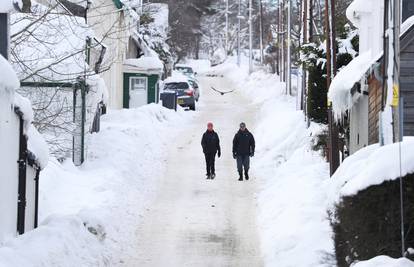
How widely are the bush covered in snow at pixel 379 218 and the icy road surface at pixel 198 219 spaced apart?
352cm

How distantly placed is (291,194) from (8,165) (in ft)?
23.2

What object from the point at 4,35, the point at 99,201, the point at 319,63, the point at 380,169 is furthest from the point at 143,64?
the point at 380,169

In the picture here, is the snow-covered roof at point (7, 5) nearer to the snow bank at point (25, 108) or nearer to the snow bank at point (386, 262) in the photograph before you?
the snow bank at point (25, 108)

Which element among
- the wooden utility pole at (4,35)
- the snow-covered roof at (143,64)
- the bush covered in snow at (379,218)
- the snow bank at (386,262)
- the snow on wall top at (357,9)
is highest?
the snow on wall top at (357,9)

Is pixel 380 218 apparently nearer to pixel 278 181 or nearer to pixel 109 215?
pixel 109 215

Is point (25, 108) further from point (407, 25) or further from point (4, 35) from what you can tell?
point (407, 25)

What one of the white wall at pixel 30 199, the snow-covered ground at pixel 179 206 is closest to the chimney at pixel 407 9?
the snow-covered ground at pixel 179 206

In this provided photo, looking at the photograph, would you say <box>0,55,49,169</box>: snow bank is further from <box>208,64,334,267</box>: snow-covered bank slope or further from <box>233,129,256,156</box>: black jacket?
<box>233,129,256,156</box>: black jacket

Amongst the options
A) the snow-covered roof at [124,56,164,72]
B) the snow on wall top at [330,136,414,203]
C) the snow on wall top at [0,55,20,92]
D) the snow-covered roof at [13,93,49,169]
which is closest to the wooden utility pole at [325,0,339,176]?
the snow-covered roof at [13,93,49,169]

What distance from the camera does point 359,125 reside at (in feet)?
62.4

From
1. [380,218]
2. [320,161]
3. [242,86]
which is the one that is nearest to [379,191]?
[380,218]

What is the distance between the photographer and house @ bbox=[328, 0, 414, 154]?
47.3 ft

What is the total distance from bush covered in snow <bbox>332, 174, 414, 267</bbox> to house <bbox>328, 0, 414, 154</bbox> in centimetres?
475

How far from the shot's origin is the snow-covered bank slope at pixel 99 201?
11508 millimetres
